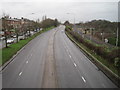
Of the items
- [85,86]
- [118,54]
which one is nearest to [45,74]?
[85,86]

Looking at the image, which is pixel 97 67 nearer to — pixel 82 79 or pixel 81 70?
pixel 81 70

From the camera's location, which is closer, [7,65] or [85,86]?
[85,86]

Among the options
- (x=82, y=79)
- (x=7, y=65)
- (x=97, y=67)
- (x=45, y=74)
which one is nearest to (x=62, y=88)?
(x=82, y=79)

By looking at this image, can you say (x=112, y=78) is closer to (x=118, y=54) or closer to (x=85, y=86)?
(x=85, y=86)

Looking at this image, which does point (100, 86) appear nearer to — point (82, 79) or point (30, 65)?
point (82, 79)

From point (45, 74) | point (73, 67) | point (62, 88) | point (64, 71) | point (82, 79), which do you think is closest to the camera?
point (62, 88)

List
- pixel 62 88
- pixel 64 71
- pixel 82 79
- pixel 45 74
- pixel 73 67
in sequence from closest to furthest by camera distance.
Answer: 1. pixel 62 88
2. pixel 82 79
3. pixel 45 74
4. pixel 64 71
5. pixel 73 67

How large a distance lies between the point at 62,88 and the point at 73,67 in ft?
22.9

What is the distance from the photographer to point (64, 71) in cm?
1888

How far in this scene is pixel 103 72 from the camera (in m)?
18.6

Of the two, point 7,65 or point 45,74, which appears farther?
point 7,65

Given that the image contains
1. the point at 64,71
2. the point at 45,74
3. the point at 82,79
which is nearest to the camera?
the point at 82,79

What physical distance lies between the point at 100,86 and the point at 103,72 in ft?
14.5

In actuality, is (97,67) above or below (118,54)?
below
